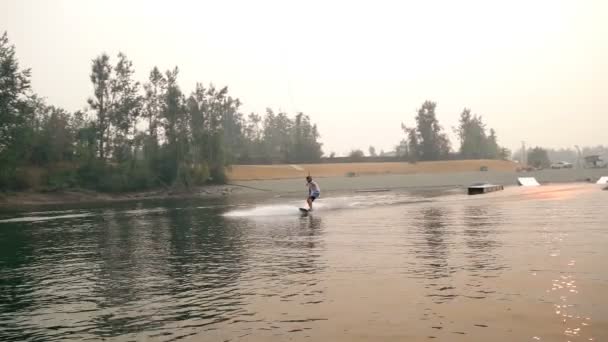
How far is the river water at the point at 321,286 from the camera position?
915 cm

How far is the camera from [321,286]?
12.5 m

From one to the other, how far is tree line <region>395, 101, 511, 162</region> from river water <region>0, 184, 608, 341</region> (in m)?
117

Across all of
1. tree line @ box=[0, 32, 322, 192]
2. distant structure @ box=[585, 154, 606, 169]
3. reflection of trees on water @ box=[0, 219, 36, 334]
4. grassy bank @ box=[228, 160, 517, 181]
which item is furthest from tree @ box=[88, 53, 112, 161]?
distant structure @ box=[585, 154, 606, 169]

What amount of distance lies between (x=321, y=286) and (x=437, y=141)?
141 m

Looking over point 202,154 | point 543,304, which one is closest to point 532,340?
point 543,304

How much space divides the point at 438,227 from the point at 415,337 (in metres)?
16.7

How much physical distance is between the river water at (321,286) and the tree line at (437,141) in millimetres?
116994

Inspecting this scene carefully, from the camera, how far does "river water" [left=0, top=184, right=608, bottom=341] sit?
30.0 ft

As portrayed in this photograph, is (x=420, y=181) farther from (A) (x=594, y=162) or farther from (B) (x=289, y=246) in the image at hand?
(B) (x=289, y=246)

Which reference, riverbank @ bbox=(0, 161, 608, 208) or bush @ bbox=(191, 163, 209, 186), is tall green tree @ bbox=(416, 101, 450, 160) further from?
bush @ bbox=(191, 163, 209, 186)

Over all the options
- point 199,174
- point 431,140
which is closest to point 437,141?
point 431,140

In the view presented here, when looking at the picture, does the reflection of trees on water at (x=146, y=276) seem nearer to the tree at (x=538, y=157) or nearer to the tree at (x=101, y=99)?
the tree at (x=101, y=99)

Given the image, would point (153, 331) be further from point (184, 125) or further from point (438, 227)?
point (184, 125)

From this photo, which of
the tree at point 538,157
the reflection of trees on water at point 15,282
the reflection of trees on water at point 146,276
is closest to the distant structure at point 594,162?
the tree at point 538,157
